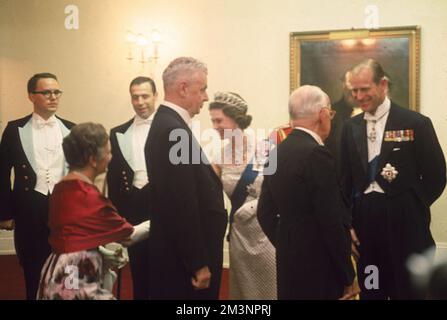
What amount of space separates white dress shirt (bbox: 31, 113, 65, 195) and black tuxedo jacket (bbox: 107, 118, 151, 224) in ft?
1.00

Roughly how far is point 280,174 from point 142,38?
167 centimetres

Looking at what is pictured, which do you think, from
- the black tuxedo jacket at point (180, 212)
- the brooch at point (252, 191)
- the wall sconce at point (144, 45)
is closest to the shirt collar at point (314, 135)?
the black tuxedo jacket at point (180, 212)

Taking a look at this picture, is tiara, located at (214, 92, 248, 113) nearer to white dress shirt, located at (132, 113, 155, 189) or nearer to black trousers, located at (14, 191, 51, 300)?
white dress shirt, located at (132, 113, 155, 189)

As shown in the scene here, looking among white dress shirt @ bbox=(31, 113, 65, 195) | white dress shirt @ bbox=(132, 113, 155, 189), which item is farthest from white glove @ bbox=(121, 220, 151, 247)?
white dress shirt @ bbox=(31, 113, 65, 195)

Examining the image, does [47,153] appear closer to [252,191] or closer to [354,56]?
[252,191]

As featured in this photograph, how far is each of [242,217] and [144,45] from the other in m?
1.34

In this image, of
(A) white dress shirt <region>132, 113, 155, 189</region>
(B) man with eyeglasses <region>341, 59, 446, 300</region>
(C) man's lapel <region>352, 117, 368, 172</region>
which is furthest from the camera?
(A) white dress shirt <region>132, 113, 155, 189</region>

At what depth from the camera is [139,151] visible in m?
3.45

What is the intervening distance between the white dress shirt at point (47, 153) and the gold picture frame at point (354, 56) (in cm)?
158

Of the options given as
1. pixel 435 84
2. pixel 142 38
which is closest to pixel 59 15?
pixel 142 38

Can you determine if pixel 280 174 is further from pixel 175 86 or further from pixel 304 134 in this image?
pixel 175 86

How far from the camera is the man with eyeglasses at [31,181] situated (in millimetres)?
3381

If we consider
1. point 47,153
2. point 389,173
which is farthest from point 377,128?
point 47,153

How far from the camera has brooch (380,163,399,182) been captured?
2986 mm
